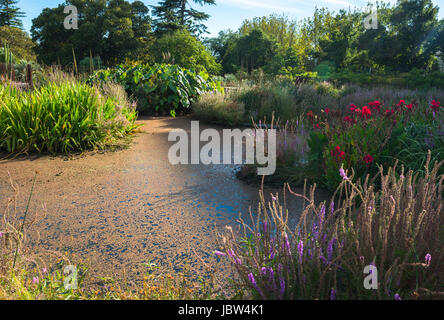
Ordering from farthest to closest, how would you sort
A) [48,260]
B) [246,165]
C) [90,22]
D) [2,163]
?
[90,22] < [2,163] < [246,165] < [48,260]

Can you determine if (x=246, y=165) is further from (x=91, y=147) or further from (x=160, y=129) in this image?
(x=160, y=129)

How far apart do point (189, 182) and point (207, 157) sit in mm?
1082

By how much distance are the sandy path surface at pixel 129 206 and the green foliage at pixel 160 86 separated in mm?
3802

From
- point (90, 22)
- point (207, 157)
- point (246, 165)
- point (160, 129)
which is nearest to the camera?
point (246, 165)

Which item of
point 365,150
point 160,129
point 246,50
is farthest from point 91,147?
point 246,50

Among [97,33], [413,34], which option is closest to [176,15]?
[97,33]

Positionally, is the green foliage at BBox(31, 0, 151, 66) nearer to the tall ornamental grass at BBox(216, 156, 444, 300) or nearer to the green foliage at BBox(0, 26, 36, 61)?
the green foliage at BBox(0, 26, 36, 61)

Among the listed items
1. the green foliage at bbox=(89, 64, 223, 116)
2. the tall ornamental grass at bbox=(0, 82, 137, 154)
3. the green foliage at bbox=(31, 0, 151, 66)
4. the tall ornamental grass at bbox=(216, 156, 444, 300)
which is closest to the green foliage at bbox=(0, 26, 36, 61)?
the green foliage at bbox=(31, 0, 151, 66)

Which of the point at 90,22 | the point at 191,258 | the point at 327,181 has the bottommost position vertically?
the point at 191,258

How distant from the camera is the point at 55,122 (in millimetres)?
4734

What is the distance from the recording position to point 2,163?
4.23 meters

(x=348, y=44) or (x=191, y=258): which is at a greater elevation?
(x=348, y=44)

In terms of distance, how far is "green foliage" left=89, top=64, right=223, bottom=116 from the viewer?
8359 mm

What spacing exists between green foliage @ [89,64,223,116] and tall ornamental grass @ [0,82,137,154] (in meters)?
3.06
